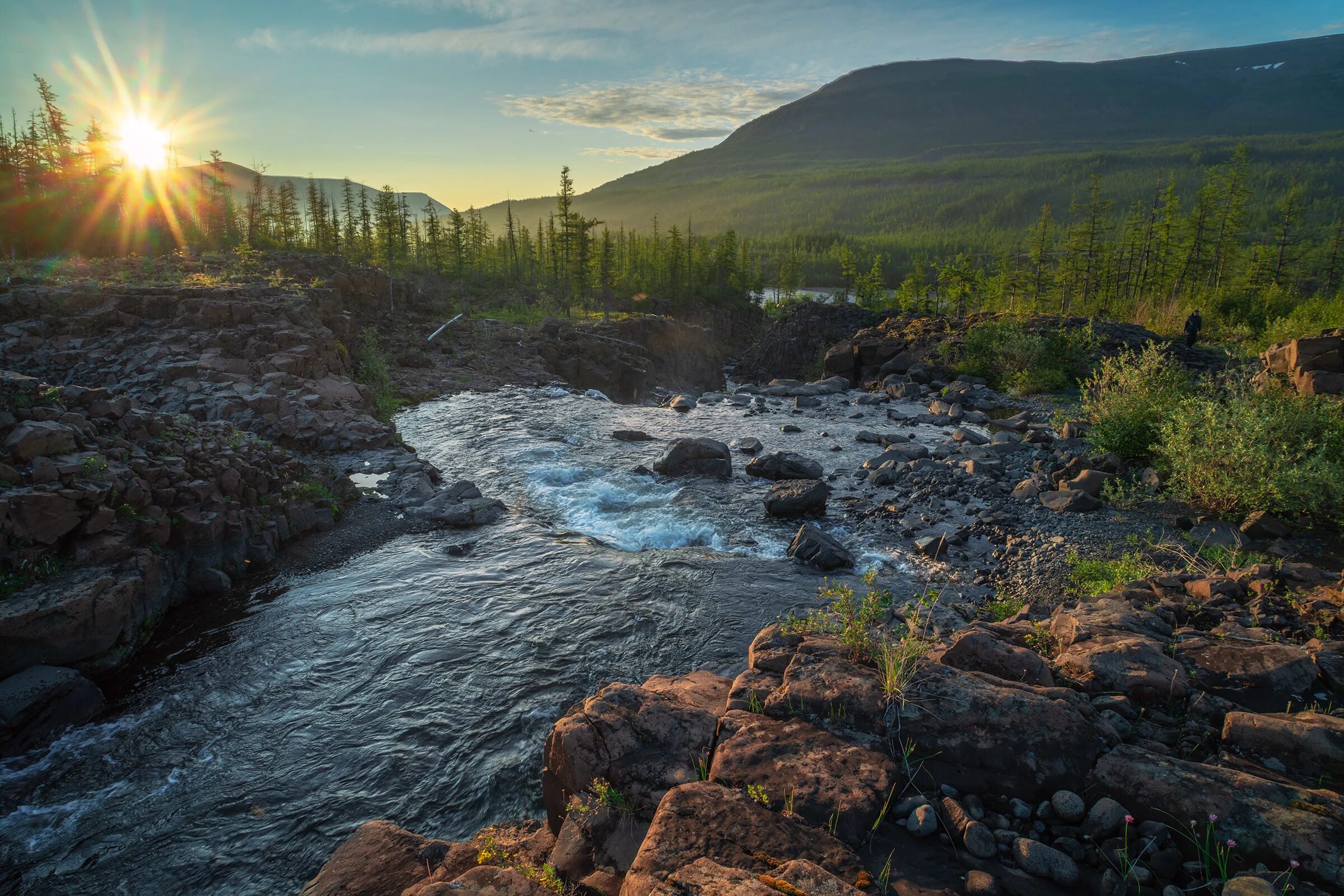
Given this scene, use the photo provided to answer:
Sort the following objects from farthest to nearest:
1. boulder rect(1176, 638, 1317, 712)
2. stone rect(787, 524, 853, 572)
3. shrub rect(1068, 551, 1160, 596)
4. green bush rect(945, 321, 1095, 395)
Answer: green bush rect(945, 321, 1095, 395), stone rect(787, 524, 853, 572), shrub rect(1068, 551, 1160, 596), boulder rect(1176, 638, 1317, 712)

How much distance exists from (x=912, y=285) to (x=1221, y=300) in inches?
772

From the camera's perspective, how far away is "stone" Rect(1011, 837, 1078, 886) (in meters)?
3.38

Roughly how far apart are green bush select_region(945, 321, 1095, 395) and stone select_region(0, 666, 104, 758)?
89.2ft

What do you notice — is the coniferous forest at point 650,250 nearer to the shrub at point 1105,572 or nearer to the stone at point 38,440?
the shrub at point 1105,572

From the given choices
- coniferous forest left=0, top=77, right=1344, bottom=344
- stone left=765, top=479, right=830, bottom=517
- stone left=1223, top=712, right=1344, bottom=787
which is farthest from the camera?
coniferous forest left=0, top=77, right=1344, bottom=344

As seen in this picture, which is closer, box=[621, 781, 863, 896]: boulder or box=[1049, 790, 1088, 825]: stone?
box=[621, 781, 863, 896]: boulder

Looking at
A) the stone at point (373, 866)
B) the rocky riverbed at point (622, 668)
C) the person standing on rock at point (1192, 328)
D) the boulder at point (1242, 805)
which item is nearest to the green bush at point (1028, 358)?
the person standing on rock at point (1192, 328)

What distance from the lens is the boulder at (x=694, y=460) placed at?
1545 centimetres

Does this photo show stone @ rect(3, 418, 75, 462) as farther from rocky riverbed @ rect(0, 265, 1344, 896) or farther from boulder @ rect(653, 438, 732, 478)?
boulder @ rect(653, 438, 732, 478)

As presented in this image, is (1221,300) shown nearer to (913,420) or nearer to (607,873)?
(913,420)

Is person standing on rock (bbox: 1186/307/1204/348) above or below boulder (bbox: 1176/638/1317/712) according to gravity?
above

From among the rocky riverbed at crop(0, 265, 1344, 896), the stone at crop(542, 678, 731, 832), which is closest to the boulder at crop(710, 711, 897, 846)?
the rocky riverbed at crop(0, 265, 1344, 896)

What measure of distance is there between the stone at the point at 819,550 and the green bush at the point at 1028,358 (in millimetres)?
17219

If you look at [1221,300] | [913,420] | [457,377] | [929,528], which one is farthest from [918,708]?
[1221,300]
